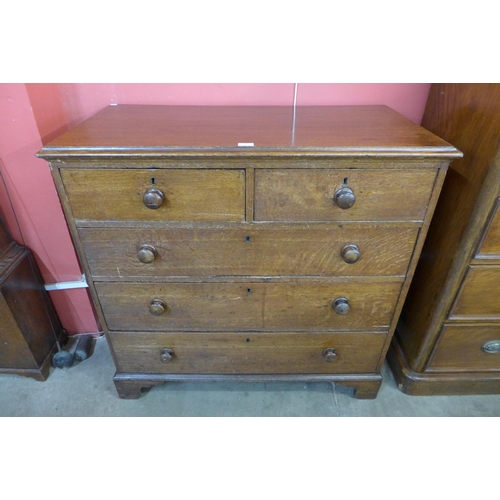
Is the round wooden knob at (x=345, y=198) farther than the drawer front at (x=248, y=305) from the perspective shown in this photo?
No

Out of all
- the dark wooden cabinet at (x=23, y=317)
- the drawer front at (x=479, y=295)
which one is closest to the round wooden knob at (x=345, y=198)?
the drawer front at (x=479, y=295)

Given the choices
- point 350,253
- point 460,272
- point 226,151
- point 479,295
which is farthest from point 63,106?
point 479,295

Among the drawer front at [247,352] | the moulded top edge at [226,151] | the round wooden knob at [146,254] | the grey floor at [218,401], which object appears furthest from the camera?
the grey floor at [218,401]

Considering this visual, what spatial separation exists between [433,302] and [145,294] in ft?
3.31

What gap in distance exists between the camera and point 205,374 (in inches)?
54.2

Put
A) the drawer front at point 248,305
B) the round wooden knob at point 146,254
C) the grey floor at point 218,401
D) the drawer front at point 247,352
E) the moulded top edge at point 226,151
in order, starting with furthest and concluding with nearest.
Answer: the grey floor at point 218,401 → the drawer front at point 247,352 → the drawer front at point 248,305 → the round wooden knob at point 146,254 → the moulded top edge at point 226,151

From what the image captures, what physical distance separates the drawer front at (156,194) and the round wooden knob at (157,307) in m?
0.30

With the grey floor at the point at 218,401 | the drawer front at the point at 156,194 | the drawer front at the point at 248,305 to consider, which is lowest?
the grey floor at the point at 218,401

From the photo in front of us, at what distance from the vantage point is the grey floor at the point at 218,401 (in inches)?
55.1

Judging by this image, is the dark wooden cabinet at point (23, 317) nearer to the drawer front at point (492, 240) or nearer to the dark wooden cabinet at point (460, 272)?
the dark wooden cabinet at point (460, 272)

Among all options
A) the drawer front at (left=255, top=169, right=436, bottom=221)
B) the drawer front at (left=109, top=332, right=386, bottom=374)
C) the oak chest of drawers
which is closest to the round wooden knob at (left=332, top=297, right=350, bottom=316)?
the oak chest of drawers

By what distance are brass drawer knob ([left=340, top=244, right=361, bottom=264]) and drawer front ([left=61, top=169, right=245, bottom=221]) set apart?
0.33 meters

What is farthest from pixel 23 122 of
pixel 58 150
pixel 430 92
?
pixel 430 92

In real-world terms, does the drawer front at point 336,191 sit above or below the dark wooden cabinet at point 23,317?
above
